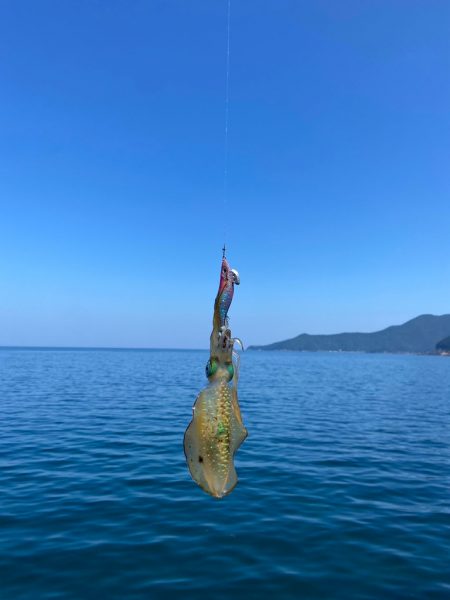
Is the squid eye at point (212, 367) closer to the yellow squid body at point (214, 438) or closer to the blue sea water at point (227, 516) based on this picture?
the yellow squid body at point (214, 438)

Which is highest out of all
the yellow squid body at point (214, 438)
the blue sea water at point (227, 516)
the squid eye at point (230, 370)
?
the squid eye at point (230, 370)

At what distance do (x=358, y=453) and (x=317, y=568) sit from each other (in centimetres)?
1258

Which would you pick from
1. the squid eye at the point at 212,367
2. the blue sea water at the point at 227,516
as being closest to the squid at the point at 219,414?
the squid eye at the point at 212,367

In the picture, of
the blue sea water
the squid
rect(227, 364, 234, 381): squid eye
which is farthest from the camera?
the blue sea water

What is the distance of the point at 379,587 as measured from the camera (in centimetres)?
928

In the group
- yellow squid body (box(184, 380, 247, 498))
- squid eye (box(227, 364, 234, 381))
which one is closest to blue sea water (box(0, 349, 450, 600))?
yellow squid body (box(184, 380, 247, 498))

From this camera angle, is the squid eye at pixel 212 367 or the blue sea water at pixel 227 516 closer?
the squid eye at pixel 212 367

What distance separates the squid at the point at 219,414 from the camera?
17.3ft

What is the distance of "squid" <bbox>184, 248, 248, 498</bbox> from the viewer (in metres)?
5.28

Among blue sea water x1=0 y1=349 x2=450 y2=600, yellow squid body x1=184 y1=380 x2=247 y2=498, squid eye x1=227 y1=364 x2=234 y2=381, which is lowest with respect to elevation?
blue sea water x1=0 y1=349 x2=450 y2=600

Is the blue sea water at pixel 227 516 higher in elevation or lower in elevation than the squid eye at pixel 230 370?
lower

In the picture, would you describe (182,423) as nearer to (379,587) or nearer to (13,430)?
(13,430)

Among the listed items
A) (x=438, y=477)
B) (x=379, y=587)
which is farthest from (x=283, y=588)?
(x=438, y=477)

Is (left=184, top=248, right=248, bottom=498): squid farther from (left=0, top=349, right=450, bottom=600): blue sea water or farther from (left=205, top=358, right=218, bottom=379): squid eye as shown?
(left=0, top=349, right=450, bottom=600): blue sea water
